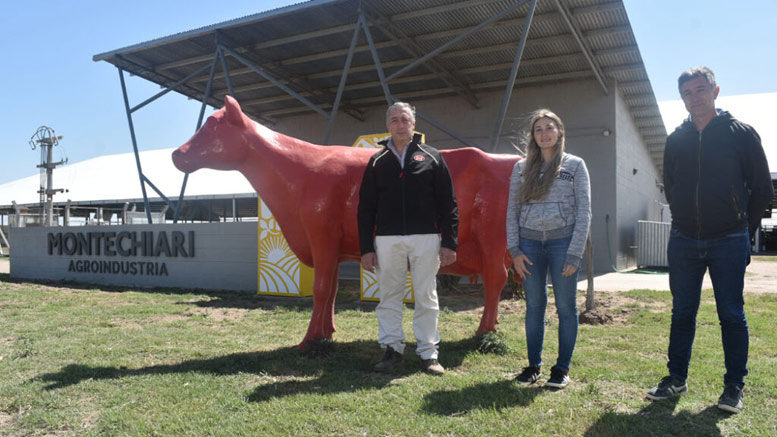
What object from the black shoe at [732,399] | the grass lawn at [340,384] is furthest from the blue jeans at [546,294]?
the black shoe at [732,399]

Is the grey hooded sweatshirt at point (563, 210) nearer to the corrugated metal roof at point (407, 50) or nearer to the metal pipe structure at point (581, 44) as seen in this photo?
the corrugated metal roof at point (407, 50)

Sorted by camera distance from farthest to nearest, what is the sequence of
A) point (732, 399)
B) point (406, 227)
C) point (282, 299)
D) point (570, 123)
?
point (570, 123) < point (282, 299) < point (406, 227) < point (732, 399)

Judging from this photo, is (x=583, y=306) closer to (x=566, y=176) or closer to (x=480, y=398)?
(x=566, y=176)

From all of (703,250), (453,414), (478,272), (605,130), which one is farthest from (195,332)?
(605,130)

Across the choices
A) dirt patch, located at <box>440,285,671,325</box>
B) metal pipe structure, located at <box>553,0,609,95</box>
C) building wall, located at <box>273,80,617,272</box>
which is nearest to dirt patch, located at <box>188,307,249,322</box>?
dirt patch, located at <box>440,285,671,325</box>

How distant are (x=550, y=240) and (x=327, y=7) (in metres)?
9.26

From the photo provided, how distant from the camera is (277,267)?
28.1ft

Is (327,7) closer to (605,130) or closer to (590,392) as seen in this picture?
(605,130)

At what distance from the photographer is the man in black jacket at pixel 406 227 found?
145 inches

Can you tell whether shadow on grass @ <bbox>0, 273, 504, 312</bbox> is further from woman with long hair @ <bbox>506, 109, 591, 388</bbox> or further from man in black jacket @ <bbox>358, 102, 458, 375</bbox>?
woman with long hair @ <bbox>506, 109, 591, 388</bbox>

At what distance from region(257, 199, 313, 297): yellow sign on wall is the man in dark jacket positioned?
6.17m

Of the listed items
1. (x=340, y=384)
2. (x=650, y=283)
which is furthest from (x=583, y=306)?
(x=340, y=384)

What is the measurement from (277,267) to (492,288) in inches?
198

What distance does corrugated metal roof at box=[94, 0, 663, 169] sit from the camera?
10602 millimetres
